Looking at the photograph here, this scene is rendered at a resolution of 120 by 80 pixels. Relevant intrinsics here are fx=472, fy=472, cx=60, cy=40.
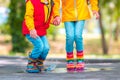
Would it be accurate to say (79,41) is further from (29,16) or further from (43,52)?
(29,16)

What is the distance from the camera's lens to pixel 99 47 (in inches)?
1449

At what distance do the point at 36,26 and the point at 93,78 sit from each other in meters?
1.71

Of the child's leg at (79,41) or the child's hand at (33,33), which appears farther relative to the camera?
the child's leg at (79,41)

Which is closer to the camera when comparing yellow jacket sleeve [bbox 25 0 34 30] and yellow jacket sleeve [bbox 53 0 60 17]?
yellow jacket sleeve [bbox 25 0 34 30]

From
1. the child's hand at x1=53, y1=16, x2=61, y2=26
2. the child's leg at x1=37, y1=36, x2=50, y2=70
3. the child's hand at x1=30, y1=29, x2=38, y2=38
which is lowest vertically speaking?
the child's leg at x1=37, y1=36, x2=50, y2=70

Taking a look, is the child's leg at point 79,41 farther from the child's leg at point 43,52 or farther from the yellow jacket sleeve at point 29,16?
the yellow jacket sleeve at point 29,16

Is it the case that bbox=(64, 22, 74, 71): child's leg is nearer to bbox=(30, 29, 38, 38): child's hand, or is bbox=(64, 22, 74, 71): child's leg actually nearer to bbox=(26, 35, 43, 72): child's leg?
bbox=(26, 35, 43, 72): child's leg

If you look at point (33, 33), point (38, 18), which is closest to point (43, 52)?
point (33, 33)

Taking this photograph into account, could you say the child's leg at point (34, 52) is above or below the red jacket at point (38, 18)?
below

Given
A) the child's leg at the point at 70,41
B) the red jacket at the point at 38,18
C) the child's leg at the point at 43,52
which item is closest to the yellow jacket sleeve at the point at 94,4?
the child's leg at the point at 70,41

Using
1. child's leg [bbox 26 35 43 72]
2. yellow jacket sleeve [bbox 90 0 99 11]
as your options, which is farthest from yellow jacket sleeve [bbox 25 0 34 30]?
yellow jacket sleeve [bbox 90 0 99 11]

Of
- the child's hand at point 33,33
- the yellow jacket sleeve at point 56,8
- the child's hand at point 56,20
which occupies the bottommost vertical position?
the child's hand at point 33,33

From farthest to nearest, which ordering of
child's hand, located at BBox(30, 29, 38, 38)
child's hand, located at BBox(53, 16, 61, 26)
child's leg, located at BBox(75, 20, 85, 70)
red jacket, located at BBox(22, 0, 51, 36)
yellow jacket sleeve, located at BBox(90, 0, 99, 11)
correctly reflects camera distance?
yellow jacket sleeve, located at BBox(90, 0, 99, 11) → child's leg, located at BBox(75, 20, 85, 70) → red jacket, located at BBox(22, 0, 51, 36) → child's hand, located at BBox(53, 16, 61, 26) → child's hand, located at BBox(30, 29, 38, 38)

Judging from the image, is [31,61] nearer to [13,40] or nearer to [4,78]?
[4,78]
